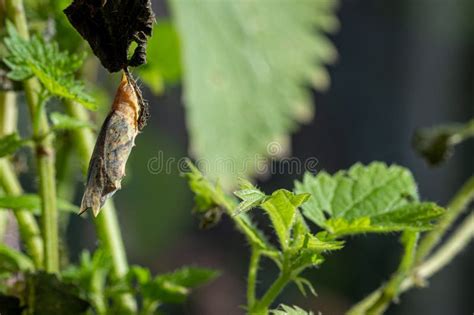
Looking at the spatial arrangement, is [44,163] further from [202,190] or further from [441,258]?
[441,258]

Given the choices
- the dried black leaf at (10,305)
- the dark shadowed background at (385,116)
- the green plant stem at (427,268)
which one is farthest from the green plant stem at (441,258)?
the dark shadowed background at (385,116)

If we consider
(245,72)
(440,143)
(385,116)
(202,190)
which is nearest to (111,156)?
(202,190)

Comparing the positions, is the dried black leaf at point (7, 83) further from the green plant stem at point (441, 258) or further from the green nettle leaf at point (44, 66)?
the green plant stem at point (441, 258)

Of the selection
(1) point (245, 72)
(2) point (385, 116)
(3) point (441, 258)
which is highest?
(1) point (245, 72)

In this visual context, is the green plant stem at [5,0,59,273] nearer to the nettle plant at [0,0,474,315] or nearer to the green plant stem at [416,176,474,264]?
the nettle plant at [0,0,474,315]

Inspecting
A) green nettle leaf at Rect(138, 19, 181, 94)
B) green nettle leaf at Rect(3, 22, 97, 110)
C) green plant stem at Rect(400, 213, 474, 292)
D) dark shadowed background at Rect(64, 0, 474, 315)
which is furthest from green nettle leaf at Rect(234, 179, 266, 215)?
dark shadowed background at Rect(64, 0, 474, 315)

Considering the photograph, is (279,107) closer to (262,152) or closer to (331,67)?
(262,152)
